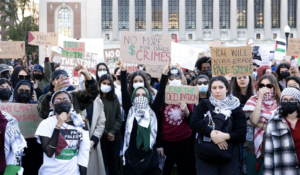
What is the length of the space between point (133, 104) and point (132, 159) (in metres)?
0.86

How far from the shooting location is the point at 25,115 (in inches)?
203

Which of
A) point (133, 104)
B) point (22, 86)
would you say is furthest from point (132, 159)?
point (22, 86)

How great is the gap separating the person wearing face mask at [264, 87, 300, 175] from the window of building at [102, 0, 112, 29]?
41446 mm

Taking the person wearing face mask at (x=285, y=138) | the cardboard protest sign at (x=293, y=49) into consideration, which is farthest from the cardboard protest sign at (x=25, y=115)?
the cardboard protest sign at (x=293, y=49)

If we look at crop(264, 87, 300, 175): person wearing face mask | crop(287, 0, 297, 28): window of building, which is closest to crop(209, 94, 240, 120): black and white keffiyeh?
crop(264, 87, 300, 175): person wearing face mask

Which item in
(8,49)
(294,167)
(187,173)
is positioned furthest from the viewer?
(8,49)

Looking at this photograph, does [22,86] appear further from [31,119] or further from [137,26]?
[137,26]

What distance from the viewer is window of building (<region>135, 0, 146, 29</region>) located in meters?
44.0

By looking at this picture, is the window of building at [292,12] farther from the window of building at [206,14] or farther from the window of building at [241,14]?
the window of building at [206,14]

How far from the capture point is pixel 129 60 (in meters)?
6.52

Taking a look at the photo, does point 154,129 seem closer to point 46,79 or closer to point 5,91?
point 5,91

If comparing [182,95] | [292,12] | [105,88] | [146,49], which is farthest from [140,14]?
[182,95]

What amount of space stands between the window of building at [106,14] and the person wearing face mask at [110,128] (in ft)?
129

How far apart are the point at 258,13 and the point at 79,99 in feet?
140
